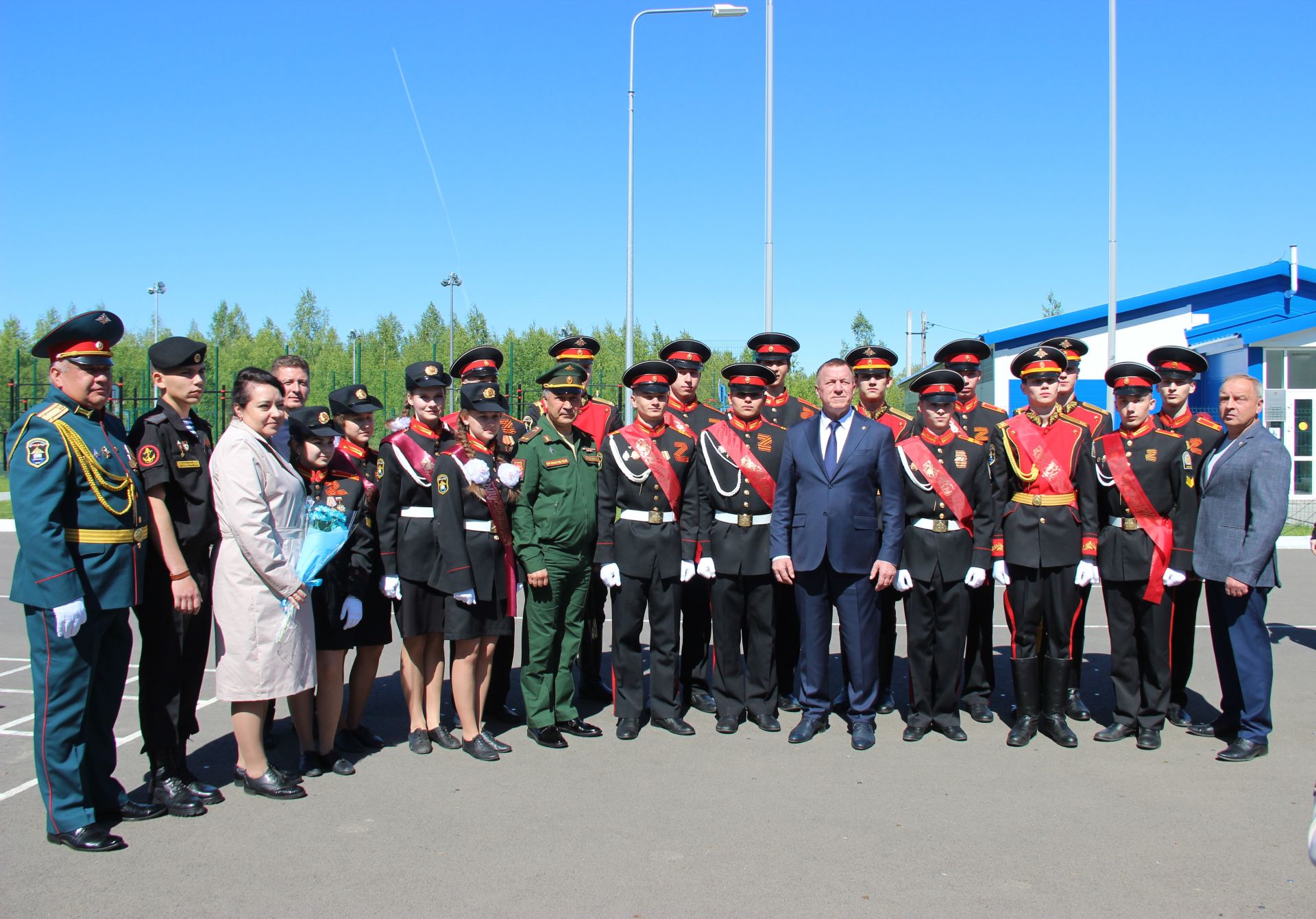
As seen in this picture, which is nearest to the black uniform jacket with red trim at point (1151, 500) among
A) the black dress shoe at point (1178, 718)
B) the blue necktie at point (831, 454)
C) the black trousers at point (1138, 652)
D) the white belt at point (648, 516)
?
the black trousers at point (1138, 652)

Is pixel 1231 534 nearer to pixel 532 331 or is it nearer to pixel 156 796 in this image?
pixel 156 796

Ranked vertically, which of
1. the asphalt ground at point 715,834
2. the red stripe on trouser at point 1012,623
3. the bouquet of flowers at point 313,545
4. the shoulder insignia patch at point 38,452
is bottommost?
the asphalt ground at point 715,834

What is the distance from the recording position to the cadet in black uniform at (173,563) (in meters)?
4.26

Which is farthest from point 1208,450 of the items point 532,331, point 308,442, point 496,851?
point 532,331

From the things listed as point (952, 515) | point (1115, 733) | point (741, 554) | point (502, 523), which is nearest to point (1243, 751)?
point (1115, 733)

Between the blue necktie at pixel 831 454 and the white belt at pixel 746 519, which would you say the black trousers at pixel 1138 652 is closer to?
the blue necktie at pixel 831 454

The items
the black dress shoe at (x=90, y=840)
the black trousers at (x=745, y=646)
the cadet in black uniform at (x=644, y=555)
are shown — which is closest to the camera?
the black dress shoe at (x=90, y=840)

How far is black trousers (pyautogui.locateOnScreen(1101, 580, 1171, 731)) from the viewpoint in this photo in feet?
17.7

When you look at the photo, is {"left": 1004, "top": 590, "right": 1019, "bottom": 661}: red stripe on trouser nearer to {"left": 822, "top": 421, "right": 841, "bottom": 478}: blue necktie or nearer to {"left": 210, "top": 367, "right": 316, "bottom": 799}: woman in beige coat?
{"left": 822, "top": 421, "right": 841, "bottom": 478}: blue necktie

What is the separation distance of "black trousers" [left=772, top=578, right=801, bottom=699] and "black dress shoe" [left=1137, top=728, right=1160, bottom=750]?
1.96m

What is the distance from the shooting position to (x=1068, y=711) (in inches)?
230

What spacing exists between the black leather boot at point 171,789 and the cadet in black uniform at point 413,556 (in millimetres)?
1129

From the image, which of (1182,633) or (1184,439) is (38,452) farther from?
(1182,633)

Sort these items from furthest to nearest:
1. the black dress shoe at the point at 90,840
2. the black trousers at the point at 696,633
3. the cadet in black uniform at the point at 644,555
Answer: the black trousers at the point at 696,633
the cadet in black uniform at the point at 644,555
the black dress shoe at the point at 90,840
